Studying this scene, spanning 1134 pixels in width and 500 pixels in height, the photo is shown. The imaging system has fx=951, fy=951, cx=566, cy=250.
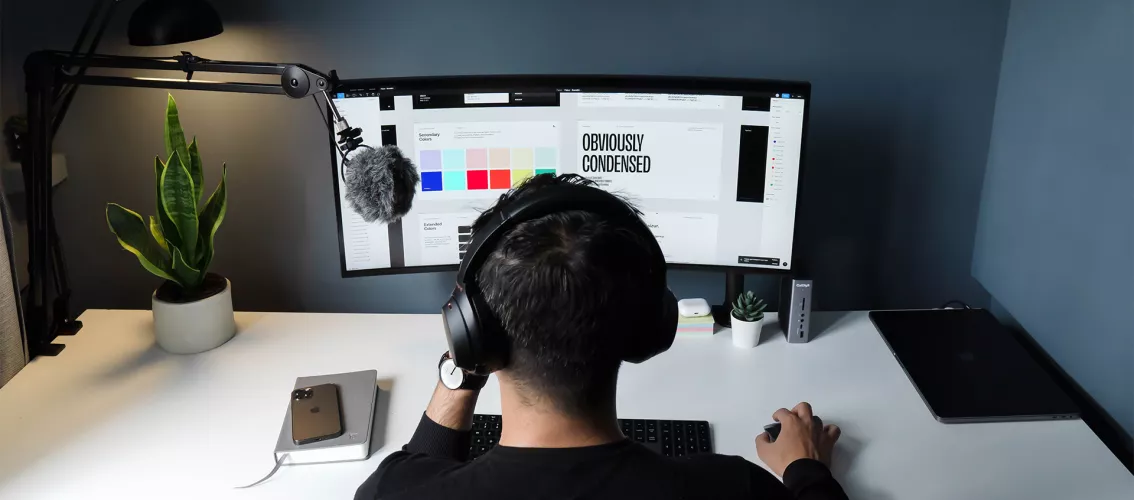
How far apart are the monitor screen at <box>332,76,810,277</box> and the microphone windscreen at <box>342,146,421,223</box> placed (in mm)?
81

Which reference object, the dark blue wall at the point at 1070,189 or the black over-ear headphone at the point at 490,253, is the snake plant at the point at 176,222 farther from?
the dark blue wall at the point at 1070,189

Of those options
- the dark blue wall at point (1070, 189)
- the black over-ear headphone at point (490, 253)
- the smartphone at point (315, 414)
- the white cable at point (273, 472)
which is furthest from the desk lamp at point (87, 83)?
the dark blue wall at point (1070, 189)

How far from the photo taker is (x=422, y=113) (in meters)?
1.58

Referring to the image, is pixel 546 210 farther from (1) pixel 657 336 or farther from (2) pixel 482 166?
(2) pixel 482 166

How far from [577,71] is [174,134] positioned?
0.72 metres

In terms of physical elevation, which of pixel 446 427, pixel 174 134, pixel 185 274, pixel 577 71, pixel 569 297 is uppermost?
pixel 577 71

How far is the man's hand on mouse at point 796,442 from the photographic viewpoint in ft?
4.36

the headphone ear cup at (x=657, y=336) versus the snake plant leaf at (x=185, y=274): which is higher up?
the headphone ear cup at (x=657, y=336)

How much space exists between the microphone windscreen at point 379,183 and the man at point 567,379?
0.59 meters

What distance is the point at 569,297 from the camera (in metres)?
0.87

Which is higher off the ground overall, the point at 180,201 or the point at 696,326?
the point at 180,201

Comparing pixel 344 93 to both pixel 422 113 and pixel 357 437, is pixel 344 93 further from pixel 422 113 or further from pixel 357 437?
pixel 357 437

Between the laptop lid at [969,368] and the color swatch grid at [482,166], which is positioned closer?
the laptop lid at [969,368]

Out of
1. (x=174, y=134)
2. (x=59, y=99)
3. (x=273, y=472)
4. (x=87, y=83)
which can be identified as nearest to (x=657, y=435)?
(x=273, y=472)
